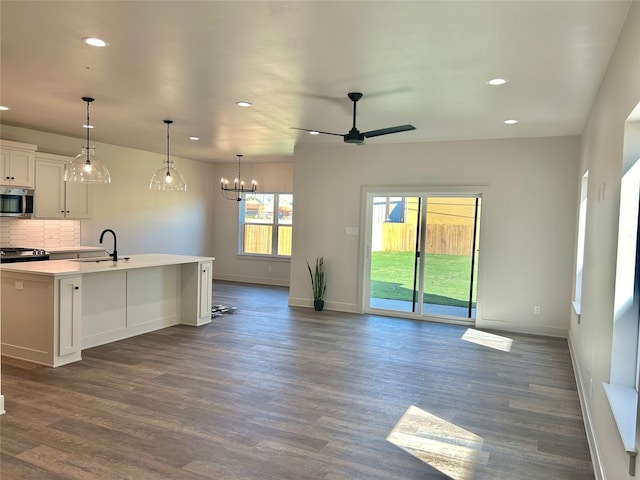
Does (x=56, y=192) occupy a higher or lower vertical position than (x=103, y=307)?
higher

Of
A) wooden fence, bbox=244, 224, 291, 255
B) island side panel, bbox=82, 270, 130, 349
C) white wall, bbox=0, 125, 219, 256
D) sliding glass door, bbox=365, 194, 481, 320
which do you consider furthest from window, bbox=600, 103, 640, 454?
wooden fence, bbox=244, 224, 291, 255

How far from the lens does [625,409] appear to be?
2219 mm

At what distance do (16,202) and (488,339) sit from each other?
680cm

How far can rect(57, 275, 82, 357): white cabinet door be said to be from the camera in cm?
448

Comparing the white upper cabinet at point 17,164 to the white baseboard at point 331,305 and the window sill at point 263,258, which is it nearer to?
the white baseboard at point 331,305

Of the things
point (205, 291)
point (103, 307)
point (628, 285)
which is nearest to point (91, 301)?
point (103, 307)

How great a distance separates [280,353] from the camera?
16.7ft

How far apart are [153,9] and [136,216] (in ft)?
21.7

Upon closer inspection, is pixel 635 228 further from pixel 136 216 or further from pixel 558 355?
pixel 136 216

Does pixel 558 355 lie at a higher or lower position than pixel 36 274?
lower

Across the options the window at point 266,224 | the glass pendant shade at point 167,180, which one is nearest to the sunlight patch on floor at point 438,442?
the glass pendant shade at point 167,180

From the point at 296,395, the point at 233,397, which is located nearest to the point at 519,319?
the point at 296,395

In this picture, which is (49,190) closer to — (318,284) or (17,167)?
(17,167)

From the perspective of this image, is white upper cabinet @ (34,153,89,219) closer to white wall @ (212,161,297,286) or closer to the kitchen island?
the kitchen island
